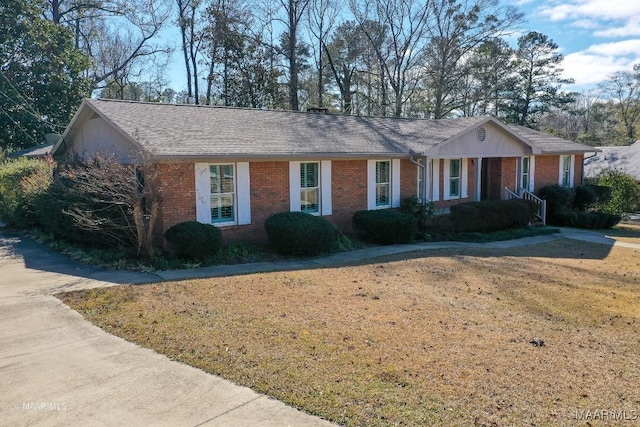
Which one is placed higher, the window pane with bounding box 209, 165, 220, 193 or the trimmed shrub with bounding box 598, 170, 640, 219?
the window pane with bounding box 209, 165, 220, 193

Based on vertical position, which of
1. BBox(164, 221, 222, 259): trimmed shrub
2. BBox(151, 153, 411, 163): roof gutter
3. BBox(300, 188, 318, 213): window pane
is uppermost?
BBox(151, 153, 411, 163): roof gutter

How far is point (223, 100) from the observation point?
35.0 metres

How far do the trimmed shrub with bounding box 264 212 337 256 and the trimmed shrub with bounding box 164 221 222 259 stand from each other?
5.15 feet

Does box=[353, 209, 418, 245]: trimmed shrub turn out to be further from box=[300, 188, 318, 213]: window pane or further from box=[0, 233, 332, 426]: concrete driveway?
box=[0, 233, 332, 426]: concrete driveway

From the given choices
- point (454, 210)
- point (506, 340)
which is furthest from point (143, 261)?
point (454, 210)

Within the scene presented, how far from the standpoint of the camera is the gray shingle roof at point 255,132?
1212 centimetres

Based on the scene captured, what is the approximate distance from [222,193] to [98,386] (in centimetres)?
831

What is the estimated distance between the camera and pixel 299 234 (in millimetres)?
12188

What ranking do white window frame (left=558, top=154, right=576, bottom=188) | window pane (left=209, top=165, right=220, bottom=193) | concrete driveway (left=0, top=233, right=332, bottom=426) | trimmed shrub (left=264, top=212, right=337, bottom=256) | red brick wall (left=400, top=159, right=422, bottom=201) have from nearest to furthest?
concrete driveway (left=0, top=233, right=332, bottom=426), trimmed shrub (left=264, top=212, right=337, bottom=256), window pane (left=209, top=165, right=220, bottom=193), red brick wall (left=400, top=159, right=422, bottom=201), white window frame (left=558, top=154, right=576, bottom=188)

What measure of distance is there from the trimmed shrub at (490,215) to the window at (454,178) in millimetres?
1453

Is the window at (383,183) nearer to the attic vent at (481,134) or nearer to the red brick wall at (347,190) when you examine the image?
the red brick wall at (347,190)

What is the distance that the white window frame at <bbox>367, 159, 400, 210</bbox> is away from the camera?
15.9m

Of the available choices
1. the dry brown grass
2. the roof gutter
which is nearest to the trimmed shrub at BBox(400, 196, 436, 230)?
the roof gutter

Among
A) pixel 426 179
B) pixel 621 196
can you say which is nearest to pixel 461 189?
pixel 426 179
